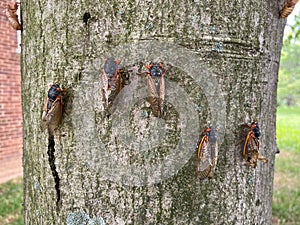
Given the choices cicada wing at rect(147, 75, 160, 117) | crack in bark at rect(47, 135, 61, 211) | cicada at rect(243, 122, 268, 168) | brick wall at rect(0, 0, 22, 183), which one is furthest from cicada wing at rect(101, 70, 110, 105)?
brick wall at rect(0, 0, 22, 183)

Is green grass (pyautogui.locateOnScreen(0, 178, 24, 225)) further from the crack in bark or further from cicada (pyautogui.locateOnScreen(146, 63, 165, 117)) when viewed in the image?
cicada (pyautogui.locateOnScreen(146, 63, 165, 117))

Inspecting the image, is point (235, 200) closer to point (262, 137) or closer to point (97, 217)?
point (262, 137)

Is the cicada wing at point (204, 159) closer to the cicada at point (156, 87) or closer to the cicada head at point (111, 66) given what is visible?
the cicada at point (156, 87)

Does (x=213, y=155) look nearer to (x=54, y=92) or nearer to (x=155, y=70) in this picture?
(x=155, y=70)

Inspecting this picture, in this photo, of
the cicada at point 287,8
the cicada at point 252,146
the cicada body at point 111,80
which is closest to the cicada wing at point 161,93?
the cicada body at point 111,80

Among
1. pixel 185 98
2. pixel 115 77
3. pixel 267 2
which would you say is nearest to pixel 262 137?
pixel 185 98
